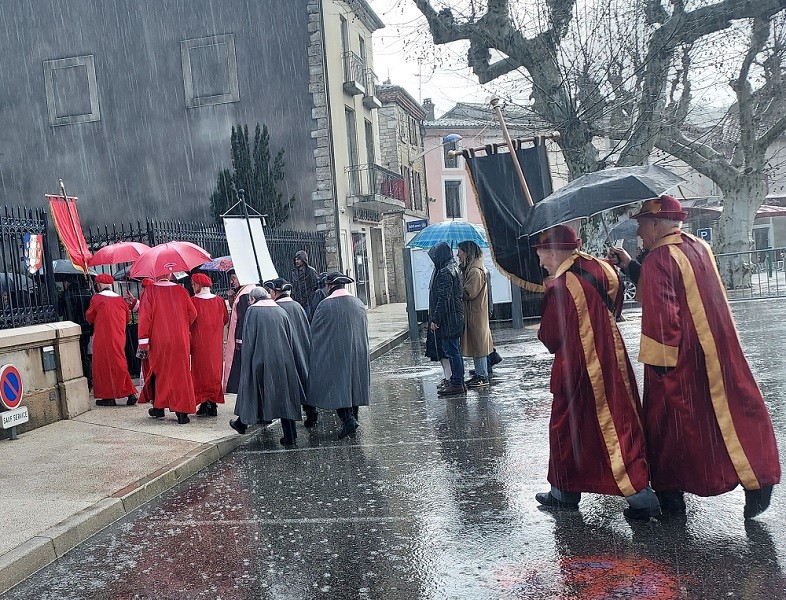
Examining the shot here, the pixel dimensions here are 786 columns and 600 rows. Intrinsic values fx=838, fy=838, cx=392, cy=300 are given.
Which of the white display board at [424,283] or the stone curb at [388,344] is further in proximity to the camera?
the white display board at [424,283]

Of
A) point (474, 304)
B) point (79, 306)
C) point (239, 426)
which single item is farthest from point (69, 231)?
point (474, 304)

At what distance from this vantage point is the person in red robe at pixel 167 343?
9094 mm

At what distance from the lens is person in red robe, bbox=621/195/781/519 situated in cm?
454

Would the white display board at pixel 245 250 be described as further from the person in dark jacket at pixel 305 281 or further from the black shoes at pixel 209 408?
the person in dark jacket at pixel 305 281

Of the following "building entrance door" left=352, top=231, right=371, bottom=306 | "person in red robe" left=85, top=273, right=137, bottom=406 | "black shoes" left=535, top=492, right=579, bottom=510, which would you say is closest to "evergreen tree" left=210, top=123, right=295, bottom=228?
"building entrance door" left=352, top=231, right=371, bottom=306

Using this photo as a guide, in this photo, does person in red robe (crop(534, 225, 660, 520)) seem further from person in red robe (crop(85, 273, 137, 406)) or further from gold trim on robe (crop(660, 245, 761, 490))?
person in red robe (crop(85, 273, 137, 406))

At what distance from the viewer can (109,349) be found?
10.5 m

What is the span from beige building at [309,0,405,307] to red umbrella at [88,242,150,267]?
14.4m

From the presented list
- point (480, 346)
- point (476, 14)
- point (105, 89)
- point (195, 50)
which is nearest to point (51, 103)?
point (105, 89)

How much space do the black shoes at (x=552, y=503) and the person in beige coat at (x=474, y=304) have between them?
16.5ft

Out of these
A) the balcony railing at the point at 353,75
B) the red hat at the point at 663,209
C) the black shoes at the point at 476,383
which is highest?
the balcony railing at the point at 353,75

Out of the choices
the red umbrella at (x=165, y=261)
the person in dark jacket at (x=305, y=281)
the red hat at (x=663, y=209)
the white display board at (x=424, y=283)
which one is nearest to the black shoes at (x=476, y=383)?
the red umbrella at (x=165, y=261)

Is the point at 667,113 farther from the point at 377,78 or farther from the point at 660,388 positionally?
the point at 660,388

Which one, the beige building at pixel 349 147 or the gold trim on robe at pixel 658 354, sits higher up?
the beige building at pixel 349 147
